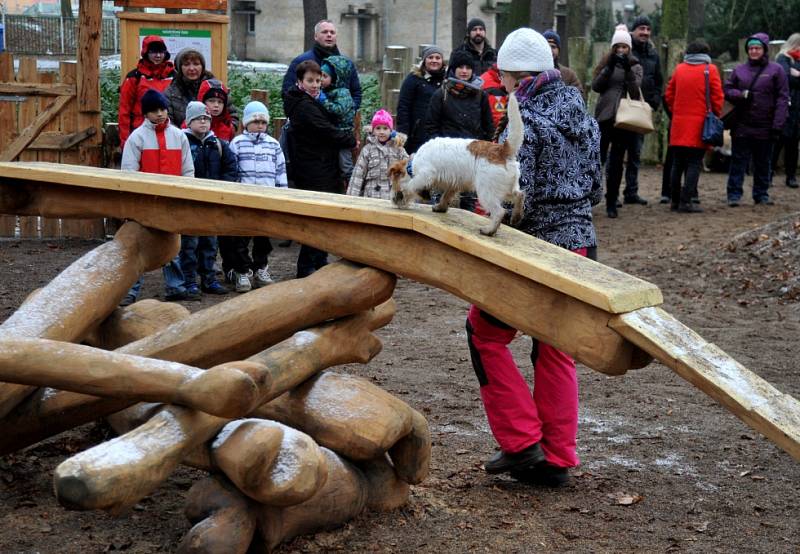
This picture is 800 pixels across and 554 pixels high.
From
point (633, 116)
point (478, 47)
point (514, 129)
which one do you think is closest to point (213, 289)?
point (478, 47)

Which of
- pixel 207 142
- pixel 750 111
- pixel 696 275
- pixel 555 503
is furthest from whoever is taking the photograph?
pixel 750 111

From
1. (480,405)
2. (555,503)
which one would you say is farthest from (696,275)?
(555,503)

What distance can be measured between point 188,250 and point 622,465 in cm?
453

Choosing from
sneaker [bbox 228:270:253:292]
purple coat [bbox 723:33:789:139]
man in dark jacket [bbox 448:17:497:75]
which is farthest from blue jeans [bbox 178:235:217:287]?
purple coat [bbox 723:33:789:139]

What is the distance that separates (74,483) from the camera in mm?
3305

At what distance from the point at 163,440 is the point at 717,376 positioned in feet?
6.07

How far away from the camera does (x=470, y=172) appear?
4387mm

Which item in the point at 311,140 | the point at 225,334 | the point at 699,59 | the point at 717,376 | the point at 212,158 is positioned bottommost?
the point at 225,334

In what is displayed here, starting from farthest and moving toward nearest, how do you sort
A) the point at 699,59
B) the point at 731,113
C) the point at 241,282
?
the point at 731,113
the point at 699,59
the point at 241,282

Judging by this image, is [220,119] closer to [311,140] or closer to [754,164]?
[311,140]

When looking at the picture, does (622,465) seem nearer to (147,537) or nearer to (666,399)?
(666,399)

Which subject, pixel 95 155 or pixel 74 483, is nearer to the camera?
pixel 74 483

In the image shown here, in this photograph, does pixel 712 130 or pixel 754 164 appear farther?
pixel 754 164

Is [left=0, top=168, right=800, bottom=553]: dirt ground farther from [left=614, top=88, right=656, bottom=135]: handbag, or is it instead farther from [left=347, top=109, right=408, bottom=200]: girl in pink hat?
[left=614, top=88, right=656, bottom=135]: handbag
